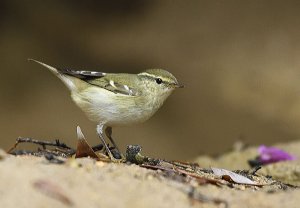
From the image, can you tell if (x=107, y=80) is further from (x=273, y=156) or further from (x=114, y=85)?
(x=273, y=156)

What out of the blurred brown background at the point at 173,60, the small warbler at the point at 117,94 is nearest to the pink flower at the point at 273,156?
the small warbler at the point at 117,94

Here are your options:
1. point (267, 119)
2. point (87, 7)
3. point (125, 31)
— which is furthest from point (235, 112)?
point (87, 7)

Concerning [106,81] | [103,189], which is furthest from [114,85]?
[103,189]

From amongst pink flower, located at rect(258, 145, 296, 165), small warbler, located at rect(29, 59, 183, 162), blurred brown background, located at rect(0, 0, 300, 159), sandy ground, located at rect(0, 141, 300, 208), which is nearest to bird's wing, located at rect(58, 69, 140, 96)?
small warbler, located at rect(29, 59, 183, 162)

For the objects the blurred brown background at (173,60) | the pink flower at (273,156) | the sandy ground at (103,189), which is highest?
the blurred brown background at (173,60)

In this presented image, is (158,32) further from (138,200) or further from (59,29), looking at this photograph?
(138,200)

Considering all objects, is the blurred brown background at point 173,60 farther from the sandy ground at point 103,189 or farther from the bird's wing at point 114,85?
the sandy ground at point 103,189
